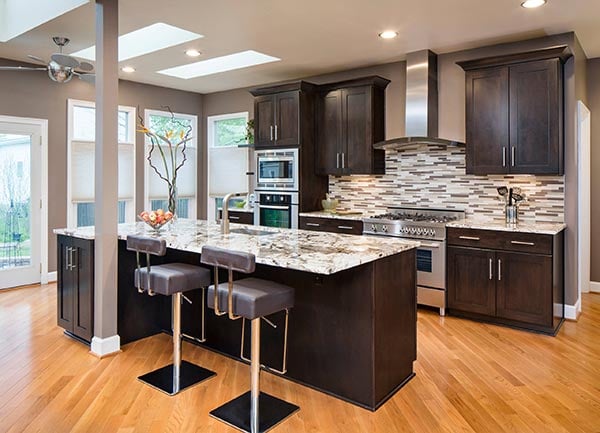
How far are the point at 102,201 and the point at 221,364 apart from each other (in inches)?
60.8

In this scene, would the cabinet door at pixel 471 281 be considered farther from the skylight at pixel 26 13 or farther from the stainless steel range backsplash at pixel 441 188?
the skylight at pixel 26 13

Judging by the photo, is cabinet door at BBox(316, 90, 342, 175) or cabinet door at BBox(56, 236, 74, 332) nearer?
cabinet door at BBox(56, 236, 74, 332)

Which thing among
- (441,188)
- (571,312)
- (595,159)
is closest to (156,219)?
(441,188)

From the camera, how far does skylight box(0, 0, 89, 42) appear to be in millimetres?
4094

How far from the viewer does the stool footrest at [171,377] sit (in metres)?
3.12

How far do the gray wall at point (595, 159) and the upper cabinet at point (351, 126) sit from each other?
237 centimetres

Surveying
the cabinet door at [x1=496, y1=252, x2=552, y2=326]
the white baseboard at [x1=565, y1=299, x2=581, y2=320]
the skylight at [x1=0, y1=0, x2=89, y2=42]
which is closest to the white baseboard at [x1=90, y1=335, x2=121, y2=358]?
the skylight at [x1=0, y1=0, x2=89, y2=42]

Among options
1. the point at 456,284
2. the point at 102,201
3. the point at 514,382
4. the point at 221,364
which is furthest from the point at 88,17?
the point at 514,382

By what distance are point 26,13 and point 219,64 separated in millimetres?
2331

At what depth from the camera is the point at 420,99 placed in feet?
17.1

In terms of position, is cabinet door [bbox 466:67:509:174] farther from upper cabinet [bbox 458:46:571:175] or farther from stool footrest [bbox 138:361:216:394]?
stool footrest [bbox 138:361:216:394]

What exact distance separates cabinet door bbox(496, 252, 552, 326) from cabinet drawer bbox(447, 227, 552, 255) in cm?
6

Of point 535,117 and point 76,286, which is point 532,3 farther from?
point 76,286

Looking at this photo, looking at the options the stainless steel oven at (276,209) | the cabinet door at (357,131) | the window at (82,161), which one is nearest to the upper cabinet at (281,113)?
the cabinet door at (357,131)
